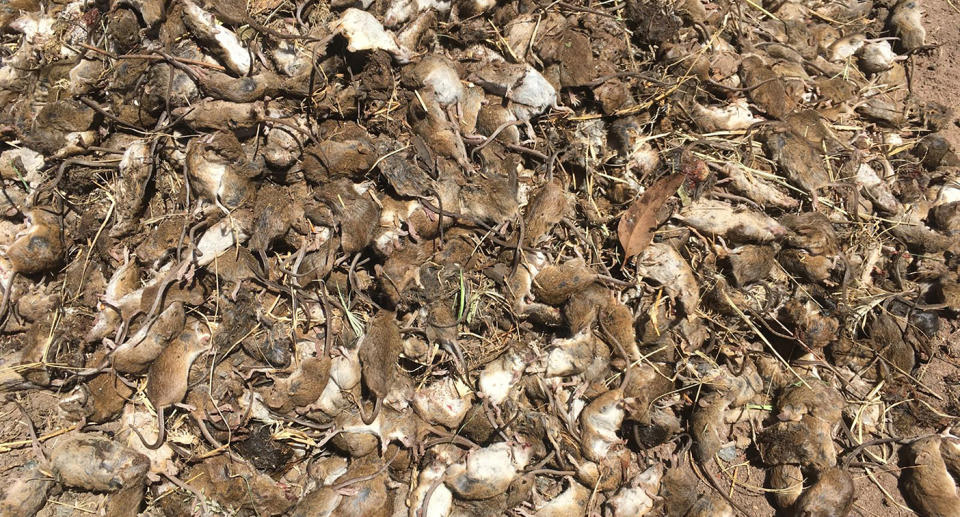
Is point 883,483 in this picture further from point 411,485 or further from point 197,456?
point 197,456

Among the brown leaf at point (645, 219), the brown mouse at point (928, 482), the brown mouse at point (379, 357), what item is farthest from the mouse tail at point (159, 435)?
the brown mouse at point (928, 482)

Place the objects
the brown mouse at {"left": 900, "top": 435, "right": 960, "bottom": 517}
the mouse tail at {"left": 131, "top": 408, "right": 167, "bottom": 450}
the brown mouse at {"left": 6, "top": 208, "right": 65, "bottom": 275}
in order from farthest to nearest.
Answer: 1. the brown mouse at {"left": 900, "top": 435, "right": 960, "bottom": 517}
2. the brown mouse at {"left": 6, "top": 208, "right": 65, "bottom": 275}
3. the mouse tail at {"left": 131, "top": 408, "right": 167, "bottom": 450}

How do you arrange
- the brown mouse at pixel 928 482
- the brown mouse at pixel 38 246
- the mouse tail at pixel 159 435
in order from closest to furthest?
1. the mouse tail at pixel 159 435
2. the brown mouse at pixel 38 246
3. the brown mouse at pixel 928 482

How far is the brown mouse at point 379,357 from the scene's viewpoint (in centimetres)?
353

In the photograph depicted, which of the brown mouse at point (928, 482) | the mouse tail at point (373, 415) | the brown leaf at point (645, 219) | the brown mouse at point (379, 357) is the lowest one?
the brown mouse at point (928, 482)

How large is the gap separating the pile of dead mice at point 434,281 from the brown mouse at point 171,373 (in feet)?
0.06

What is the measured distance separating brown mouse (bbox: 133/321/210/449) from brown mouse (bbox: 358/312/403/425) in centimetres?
107

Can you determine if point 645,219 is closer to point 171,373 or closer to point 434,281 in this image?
point 434,281

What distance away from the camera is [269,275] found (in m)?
3.75

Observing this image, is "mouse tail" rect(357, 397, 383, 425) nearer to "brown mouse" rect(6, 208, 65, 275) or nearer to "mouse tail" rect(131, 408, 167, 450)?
"mouse tail" rect(131, 408, 167, 450)

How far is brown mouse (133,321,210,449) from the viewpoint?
139 inches

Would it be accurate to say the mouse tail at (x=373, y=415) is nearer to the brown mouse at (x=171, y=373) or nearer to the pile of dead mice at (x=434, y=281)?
the pile of dead mice at (x=434, y=281)

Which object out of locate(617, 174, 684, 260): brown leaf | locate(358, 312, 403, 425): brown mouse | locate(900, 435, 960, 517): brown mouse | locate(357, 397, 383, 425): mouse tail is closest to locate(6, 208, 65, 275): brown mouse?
locate(358, 312, 403, 425): brown mouse

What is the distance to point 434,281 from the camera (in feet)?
12.3
